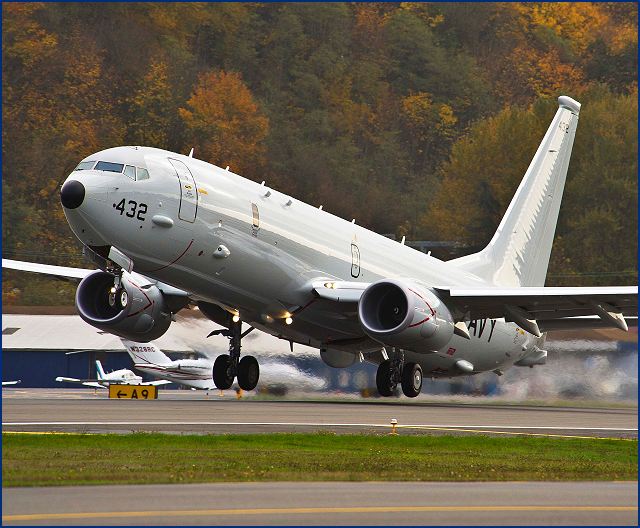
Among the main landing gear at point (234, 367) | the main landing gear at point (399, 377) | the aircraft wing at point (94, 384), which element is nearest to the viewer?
the main landing gear at point (234, 367)

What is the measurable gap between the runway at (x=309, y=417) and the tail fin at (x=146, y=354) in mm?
9276

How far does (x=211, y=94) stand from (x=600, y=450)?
51391 mm

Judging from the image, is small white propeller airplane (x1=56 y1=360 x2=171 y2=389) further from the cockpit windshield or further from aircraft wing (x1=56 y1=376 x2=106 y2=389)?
the cockpit windshield

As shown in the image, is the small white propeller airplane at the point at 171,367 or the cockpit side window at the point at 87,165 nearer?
the cockpit side window at the point at 87,165

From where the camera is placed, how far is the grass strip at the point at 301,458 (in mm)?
20853

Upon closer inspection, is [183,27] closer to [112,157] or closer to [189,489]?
[112,157]

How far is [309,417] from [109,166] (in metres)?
11.9

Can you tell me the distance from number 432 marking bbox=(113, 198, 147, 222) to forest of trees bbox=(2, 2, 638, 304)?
36.8m

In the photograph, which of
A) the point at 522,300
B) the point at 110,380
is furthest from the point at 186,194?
the point at 110,380

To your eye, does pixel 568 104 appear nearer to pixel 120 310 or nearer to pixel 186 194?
pixel 120 310

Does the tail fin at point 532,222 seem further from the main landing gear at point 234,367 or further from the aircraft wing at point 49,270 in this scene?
the aircraft wing at point 49,270

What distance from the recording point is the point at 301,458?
24.9 meters

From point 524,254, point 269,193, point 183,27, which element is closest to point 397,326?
point 269,193

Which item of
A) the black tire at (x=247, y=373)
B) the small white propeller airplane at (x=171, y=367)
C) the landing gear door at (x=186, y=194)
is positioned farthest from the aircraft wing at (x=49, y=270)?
the small white propeller airplane at (x=171, y=367)
